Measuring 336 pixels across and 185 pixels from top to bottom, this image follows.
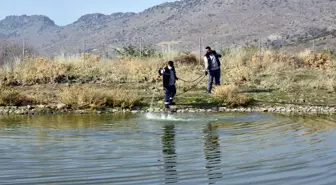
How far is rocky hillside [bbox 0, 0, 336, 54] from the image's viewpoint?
11106cm

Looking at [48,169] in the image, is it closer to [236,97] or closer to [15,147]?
[15,147]

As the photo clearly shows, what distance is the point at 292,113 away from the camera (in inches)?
906

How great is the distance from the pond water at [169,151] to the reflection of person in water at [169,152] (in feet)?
0.06

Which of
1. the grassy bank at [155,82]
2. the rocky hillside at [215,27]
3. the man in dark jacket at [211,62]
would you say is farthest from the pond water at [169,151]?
the rocky hillside at [215,27]

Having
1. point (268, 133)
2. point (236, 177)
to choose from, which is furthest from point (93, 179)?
point (268, 133)

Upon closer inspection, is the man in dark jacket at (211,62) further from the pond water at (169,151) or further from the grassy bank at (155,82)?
the pond water at (169,151)

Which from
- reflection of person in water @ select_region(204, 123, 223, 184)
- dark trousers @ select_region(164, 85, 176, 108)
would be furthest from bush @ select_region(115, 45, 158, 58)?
reflection of person in water @ select_region(204, 123, 223, 184)

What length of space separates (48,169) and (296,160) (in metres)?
4.57

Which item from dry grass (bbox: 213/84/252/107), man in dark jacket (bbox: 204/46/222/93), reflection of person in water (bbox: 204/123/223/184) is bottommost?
reflection of person in water (bbox: 204/123/223/184)

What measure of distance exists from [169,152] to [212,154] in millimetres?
921

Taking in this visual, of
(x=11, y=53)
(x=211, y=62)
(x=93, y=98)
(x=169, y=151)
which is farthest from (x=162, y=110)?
(x=11, y=53)

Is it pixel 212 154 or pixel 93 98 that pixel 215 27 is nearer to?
pixel 93 98

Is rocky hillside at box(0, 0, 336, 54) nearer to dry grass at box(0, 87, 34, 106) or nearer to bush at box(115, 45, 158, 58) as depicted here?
bush at box(115, 45, 158, 58)

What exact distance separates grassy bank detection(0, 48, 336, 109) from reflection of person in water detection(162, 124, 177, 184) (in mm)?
7382
